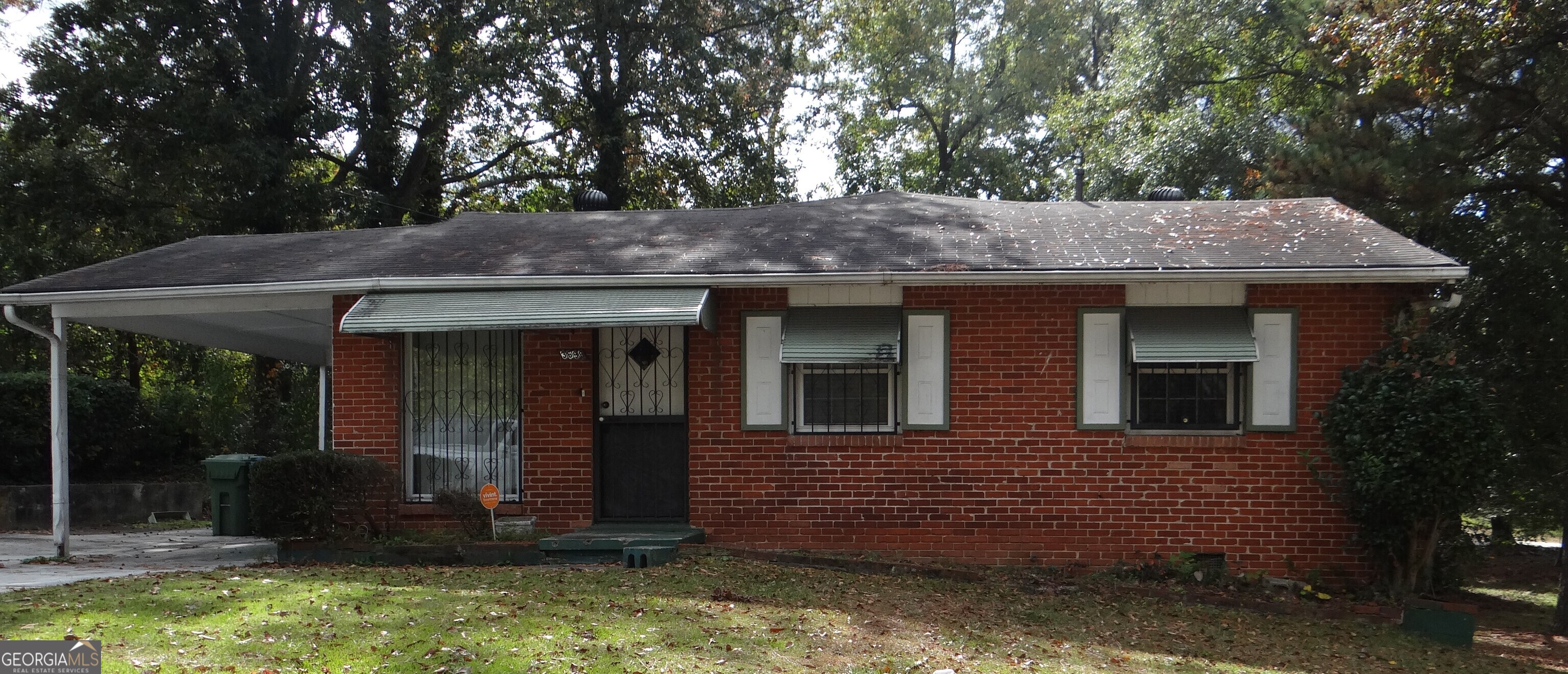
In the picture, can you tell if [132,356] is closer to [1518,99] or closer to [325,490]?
[325,490]

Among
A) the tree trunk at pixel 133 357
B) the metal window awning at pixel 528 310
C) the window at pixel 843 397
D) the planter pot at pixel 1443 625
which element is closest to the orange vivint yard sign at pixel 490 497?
the metal window awning at pixel 528 310

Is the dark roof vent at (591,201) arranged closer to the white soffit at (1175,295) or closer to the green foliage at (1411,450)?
the white soffit at (1175,295)

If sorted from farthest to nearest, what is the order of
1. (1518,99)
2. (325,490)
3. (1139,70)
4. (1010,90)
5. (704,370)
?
(1010,90) → (1139,70) → (1518,99) → (704,370) → (325,490)

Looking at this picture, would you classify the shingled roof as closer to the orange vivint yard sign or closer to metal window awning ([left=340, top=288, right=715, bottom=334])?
metal window awning ([left=340, top=288, right=715, bottom=334])

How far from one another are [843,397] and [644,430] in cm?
190

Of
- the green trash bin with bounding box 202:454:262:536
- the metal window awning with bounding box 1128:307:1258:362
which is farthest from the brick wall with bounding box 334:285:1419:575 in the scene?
the green trash bin with bounding box 202:454:262:536

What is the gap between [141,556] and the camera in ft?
34.2

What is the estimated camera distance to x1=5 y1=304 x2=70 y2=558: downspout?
10.2m

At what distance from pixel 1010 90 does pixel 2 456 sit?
82.3ft

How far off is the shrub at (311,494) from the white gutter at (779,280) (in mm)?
1543

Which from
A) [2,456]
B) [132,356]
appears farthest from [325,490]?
[132,356]

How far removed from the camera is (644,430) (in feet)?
34.7

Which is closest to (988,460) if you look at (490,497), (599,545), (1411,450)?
(1411,450)

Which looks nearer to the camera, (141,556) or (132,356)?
(141,556)
